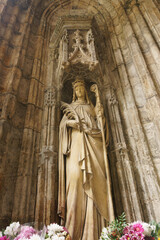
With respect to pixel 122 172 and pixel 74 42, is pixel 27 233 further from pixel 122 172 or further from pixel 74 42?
pixel 74 42

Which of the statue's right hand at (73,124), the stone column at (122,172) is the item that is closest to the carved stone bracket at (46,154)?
the statue's right hand at (73,124)

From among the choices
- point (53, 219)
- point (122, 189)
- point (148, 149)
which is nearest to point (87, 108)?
point (148, 149)

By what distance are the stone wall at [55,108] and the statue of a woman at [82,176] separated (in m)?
0.23

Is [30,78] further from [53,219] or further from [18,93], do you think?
[53,219]

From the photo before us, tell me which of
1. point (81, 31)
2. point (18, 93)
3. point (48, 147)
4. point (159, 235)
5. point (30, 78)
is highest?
point (81, 31)

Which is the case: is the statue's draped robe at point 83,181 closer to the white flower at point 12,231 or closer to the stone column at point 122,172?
the stone column at point 122,172

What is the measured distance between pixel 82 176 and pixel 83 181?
0.09m

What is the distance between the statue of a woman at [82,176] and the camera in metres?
2.72

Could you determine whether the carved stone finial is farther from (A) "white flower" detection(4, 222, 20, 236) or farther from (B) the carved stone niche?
(A) "white flower" detection(4, 222, 20, 236)

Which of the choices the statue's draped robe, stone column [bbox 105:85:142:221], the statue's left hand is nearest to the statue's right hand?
the statue's draped robe

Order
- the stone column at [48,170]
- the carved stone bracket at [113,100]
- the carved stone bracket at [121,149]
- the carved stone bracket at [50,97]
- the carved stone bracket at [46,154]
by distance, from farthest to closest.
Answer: the carved stone bracket at [113,100]
the carved stone bracket at [50,97]
the carved stone bracket at [121,149]
the carved stone bracket at [46,154]
the stone column at [48,170]

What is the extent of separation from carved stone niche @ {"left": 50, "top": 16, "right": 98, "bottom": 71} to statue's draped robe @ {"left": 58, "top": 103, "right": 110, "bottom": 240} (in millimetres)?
1617

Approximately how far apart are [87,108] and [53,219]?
7.32 feet

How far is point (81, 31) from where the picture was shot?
208 inches
